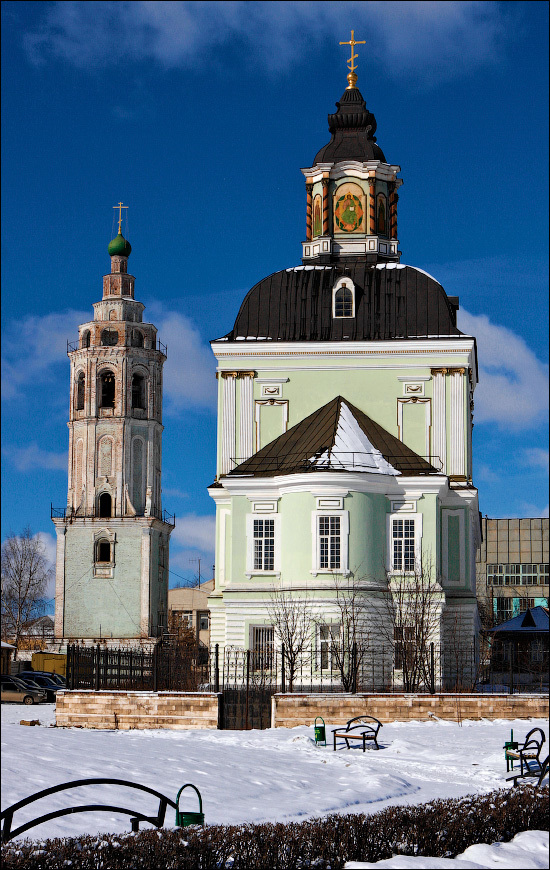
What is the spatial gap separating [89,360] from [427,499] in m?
48.4

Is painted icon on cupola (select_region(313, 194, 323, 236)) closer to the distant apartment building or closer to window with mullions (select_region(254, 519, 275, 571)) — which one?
window with mullions (select_region(254, 519, 275, 571))

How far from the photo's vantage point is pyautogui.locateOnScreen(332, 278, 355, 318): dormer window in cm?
5306

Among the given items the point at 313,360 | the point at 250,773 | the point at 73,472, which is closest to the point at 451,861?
the point at 250,773

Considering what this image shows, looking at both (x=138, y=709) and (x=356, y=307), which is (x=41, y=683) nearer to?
(x=356, y=307)

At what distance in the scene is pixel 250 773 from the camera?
2236 cm

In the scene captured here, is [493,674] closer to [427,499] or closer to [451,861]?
[427,499]

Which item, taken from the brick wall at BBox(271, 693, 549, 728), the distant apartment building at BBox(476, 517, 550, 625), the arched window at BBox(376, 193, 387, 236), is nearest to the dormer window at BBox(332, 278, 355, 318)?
the arched window at BBox(376, 193, 387, 236)

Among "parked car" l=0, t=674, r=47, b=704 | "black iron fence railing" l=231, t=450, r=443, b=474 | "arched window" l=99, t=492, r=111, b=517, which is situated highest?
"arched window" l=99, t=492, r=111, b=517

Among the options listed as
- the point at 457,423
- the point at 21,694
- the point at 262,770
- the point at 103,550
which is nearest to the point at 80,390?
the point at 103,550

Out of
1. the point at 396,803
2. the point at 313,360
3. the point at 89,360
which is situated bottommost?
the point at 396,803

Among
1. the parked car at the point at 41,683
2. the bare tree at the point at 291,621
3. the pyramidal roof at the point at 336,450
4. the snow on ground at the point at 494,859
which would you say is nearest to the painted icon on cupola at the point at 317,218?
the pyramidal roof at the point at 336,450

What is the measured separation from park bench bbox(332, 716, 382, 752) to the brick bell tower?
5514cm

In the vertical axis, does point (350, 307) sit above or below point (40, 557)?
above

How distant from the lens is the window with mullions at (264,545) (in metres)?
46.2
